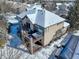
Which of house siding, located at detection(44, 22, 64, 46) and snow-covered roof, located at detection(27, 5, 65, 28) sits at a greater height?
snow-covered roof, located at detection(27, 5, 65, 28)

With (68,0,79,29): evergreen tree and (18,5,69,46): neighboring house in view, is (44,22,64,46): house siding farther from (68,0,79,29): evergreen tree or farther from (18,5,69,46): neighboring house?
(68,0,79,29): evergreen tree

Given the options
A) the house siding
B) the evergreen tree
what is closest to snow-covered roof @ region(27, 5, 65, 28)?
the house siding

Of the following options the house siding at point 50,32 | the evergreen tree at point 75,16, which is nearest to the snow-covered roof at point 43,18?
the house siding at point 50,32

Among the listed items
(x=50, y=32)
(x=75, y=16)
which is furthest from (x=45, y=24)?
(x=75, y=16)

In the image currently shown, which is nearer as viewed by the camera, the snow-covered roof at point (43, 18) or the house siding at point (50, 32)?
the house siding at point (50, 32)

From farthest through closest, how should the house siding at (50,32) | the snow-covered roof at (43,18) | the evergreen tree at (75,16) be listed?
the evergreen tree at (75,16)
the snow-covered roof at (43,18)
the house siding at (50,32)

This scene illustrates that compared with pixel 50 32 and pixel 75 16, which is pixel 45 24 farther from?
pixel 75 16

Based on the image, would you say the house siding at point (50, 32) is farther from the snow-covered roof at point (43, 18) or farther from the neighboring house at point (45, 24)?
the snow-covered roof at point (43, 18)

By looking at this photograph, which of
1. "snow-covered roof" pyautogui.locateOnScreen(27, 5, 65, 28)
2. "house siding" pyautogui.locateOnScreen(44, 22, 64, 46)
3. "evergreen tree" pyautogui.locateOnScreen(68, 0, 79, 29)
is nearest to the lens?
"house siding" pyautogui.locateOnScreen(44, 22, 64, 46)
